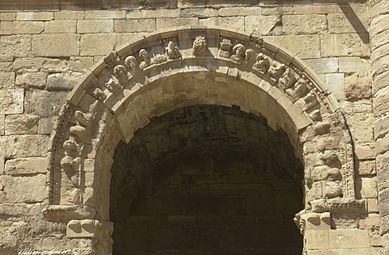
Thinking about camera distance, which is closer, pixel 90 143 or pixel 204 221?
pixel 90 143

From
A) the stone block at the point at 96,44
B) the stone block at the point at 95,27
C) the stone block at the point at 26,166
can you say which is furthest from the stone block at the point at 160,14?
the stone block at the point at 26,166

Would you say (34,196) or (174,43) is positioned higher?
(174,43)

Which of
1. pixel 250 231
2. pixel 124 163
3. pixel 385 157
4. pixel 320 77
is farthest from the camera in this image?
pixel 250 231

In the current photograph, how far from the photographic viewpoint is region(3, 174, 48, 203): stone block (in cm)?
874

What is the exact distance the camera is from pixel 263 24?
923cm

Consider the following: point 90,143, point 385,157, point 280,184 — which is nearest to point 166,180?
point 280,184

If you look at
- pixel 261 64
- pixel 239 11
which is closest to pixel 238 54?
pixel 261 64

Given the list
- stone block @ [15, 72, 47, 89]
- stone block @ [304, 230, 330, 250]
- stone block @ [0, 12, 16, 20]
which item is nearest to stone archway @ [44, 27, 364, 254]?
stone block @ [304, 230, 330, 250]

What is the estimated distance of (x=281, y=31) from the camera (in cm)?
920

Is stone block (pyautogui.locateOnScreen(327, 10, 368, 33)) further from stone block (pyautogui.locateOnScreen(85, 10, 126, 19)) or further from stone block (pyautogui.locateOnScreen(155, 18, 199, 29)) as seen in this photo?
stone block (pyautogui.locateOnScreen(85, 10, 126, 19))

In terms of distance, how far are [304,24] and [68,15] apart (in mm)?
2687

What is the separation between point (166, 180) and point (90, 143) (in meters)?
4.56

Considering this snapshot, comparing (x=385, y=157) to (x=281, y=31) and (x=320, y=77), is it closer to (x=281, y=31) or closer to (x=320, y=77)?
(x=320, y=77)

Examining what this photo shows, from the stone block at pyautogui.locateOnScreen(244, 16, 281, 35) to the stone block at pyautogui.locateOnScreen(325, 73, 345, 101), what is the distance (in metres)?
0.79
